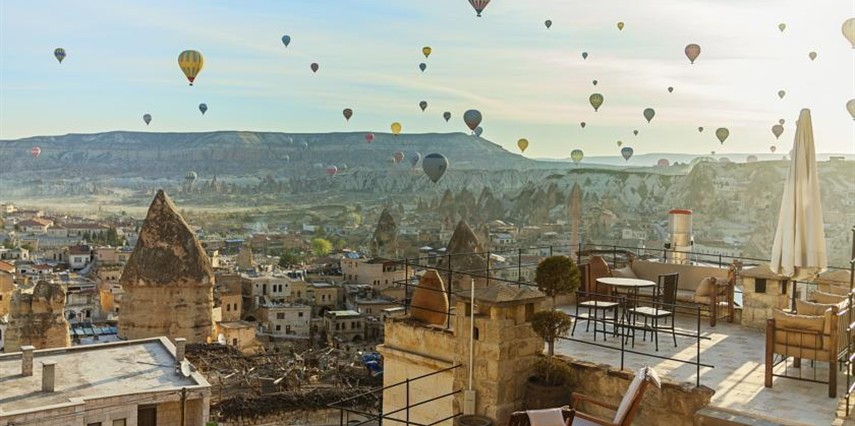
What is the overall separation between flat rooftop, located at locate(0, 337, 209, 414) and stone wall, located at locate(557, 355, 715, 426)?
12.1 metres

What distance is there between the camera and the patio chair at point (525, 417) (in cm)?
572

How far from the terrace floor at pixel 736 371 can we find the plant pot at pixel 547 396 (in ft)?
2.44

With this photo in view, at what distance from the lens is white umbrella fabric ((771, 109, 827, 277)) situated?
27.9ft

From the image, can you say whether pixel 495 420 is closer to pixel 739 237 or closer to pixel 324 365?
pixel 324 365

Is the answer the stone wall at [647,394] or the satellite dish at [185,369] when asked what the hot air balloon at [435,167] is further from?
the stone wall at [647,394]

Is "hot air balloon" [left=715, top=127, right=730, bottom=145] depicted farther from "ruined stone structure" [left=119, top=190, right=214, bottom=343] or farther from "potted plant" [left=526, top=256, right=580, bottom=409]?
"potted plant" [left=526, top=256, right=580, bottom=409]

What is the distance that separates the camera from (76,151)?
6619 inches

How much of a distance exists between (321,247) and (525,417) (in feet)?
301

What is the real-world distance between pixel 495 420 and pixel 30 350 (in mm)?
13872

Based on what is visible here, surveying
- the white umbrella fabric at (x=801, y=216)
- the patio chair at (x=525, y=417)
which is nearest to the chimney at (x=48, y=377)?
the patio chair at (x=525, y=417)

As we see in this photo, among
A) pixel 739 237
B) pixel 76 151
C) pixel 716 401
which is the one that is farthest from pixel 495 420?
pixel 76 151

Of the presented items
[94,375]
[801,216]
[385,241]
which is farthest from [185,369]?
[385,241]

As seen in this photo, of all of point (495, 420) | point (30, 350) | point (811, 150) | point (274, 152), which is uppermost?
point (274, 152)

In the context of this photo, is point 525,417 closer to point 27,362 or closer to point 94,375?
point 94,375
